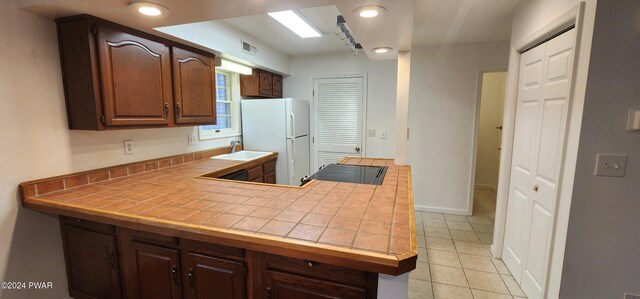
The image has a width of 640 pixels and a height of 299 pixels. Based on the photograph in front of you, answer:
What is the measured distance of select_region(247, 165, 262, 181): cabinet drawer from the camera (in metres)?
2.92

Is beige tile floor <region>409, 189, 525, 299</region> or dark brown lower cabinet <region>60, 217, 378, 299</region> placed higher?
dark brown lower cabinet <region>60, 217, 378, 299</region>

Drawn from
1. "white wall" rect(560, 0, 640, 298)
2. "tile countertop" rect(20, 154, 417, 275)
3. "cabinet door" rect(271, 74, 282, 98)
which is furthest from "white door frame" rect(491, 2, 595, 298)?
"cabinet door" rect(271, 74, 282, 98)

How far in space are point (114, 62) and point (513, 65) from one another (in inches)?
121

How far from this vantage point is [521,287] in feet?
6.87

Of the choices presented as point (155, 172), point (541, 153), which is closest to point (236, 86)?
point (155, 172)

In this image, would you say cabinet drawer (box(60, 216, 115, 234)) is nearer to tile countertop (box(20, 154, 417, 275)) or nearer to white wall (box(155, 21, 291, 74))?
tile countertop (box(20, 154, 417, 275))

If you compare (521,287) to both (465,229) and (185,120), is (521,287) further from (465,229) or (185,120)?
(185,120)

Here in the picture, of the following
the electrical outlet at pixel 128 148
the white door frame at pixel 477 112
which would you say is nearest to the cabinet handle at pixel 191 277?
the electrical outlet at pixel 128 148

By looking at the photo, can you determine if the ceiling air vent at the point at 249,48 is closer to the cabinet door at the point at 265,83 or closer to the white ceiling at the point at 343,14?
the white ceiling at the point at 343,14

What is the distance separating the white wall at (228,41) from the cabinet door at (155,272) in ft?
5.18

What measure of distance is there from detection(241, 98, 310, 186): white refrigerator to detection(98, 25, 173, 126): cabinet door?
146cm

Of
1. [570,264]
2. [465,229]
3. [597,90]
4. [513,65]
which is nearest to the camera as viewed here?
[597,90]

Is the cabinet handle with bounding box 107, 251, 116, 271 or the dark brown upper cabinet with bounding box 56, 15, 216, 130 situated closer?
the cabinet handle with bounding box 107, 251, 116, 271

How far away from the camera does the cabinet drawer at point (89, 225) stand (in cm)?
155
